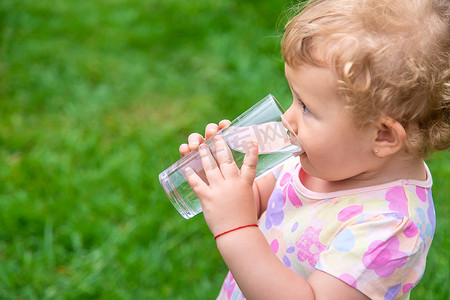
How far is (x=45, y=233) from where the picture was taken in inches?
106

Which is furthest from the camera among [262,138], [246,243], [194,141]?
[194,141]

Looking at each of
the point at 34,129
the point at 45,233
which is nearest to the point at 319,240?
the point at 45,233

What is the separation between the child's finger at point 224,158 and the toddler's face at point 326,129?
176mm

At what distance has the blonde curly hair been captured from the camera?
1.23 m

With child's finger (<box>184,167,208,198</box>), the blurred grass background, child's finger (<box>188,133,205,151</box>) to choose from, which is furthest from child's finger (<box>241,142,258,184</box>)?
the blurred grass background

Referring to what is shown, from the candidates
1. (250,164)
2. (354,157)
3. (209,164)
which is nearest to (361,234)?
(354,157)

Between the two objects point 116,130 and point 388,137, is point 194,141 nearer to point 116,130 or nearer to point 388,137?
point 388,137

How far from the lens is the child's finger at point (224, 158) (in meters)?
1.38

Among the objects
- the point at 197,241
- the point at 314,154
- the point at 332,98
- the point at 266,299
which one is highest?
the point at 332,98

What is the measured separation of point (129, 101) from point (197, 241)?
1.44 metres

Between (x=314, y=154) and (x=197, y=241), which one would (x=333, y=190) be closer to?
(x=314, y=154)

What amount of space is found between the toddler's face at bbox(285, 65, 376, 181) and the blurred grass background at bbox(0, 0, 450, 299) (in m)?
1.06

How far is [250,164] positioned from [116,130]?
2257mm

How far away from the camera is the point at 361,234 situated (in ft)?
4.18
